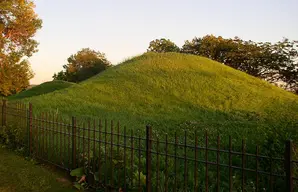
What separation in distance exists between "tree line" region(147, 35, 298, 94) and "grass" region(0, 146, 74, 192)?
1341 inches

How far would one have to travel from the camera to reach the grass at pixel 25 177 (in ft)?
21.5

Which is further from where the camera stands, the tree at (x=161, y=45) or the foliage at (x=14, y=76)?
→ the tree at (x=161, y=45)

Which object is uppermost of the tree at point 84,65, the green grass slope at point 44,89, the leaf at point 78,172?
the tree at point 84,65

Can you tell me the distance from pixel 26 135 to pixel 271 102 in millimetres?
15609

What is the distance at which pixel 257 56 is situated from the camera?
39.9 metres

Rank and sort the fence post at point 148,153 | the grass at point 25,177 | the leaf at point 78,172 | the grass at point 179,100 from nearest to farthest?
the fence post at point 148,153 < the grass at point 25,177 < the leaf at point 78,172 < the grass at point 179,100

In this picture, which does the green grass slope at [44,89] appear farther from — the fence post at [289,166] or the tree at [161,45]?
the fence post at [289,166]

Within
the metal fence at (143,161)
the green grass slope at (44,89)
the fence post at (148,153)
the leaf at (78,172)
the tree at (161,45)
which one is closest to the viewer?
the metal fence at (143,161)

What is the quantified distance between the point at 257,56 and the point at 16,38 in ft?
91.5

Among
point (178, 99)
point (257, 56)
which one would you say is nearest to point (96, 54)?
point (257, 56)

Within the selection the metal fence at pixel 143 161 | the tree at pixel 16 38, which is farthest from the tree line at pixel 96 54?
the metal fence at pixel 143 161

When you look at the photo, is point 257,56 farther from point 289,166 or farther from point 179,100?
Result: point 289,166

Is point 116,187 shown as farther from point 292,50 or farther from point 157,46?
point 157,46

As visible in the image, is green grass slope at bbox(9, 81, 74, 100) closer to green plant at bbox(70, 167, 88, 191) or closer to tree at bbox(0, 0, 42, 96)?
tree at bbox(0, 0, 42, 96)
